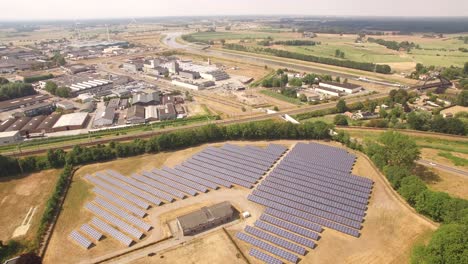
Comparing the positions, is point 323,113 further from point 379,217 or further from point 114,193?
point 114,193

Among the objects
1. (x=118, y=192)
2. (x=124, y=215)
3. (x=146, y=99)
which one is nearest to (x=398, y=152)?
(x=124, y=215)

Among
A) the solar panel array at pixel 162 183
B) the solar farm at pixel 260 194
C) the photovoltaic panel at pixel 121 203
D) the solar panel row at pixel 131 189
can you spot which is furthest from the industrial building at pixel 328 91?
the photovoltaic panel at pixel 121 203

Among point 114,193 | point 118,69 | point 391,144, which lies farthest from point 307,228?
point 118,69

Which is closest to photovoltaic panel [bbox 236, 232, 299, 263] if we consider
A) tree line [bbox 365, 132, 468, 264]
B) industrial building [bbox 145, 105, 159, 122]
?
tree line [bbox 365, 132, 468, 264]

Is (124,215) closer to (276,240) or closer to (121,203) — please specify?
(121,203)

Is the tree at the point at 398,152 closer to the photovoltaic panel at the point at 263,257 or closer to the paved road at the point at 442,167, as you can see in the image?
the paved road at the point at 442,167

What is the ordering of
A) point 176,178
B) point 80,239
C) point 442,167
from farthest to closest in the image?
point 442,167 < point 176,178 < point 80,239
